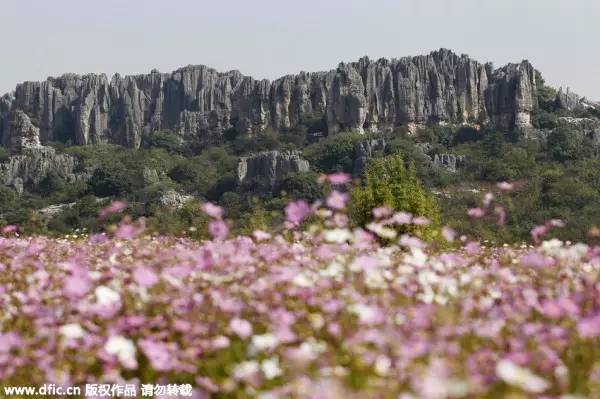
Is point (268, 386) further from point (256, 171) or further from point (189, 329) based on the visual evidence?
point (256, 171)

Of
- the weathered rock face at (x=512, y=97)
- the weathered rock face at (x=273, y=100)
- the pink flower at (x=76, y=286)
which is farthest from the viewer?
the weathered rock face at (x=273, y=100)

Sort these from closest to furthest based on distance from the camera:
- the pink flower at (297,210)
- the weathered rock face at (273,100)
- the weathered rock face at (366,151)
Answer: the pink flower at (297,210)
the weathered rock face at (366,151)
the weathered rock face at (273,100)

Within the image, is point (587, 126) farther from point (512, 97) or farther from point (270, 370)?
point (270, 370)

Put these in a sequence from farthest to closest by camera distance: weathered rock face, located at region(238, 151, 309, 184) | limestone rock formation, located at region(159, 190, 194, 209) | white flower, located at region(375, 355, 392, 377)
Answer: weathered rock face, located at region(238, 151, 309, 184) < limestone rock formation, located at region(159, 190, 194, 209) < white flower, located at region(375, 355, 392, 377)

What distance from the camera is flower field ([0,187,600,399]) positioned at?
362 cm

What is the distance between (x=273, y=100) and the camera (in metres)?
125

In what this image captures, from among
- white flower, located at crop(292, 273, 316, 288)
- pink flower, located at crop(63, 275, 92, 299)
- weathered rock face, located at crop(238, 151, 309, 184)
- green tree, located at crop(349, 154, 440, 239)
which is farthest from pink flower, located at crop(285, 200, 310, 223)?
weathered rock face, located at crop(238, 151, 309, 184)

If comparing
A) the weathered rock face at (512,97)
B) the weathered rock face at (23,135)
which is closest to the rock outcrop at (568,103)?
the weathered rock face at (512,97)

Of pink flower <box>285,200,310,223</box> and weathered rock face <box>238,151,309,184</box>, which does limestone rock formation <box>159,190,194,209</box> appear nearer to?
weathered rock face <box>238,151,309,184</box>

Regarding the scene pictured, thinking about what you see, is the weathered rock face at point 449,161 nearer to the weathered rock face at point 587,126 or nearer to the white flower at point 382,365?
the weathered rock face at point 587,126

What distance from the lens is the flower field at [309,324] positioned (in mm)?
3617

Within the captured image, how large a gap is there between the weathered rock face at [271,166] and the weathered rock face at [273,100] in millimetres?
23357

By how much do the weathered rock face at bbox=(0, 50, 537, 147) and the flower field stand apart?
100636 millimetres

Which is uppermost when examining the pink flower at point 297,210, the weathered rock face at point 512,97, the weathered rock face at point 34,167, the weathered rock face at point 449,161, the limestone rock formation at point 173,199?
the weathered rock face at point 512,97
